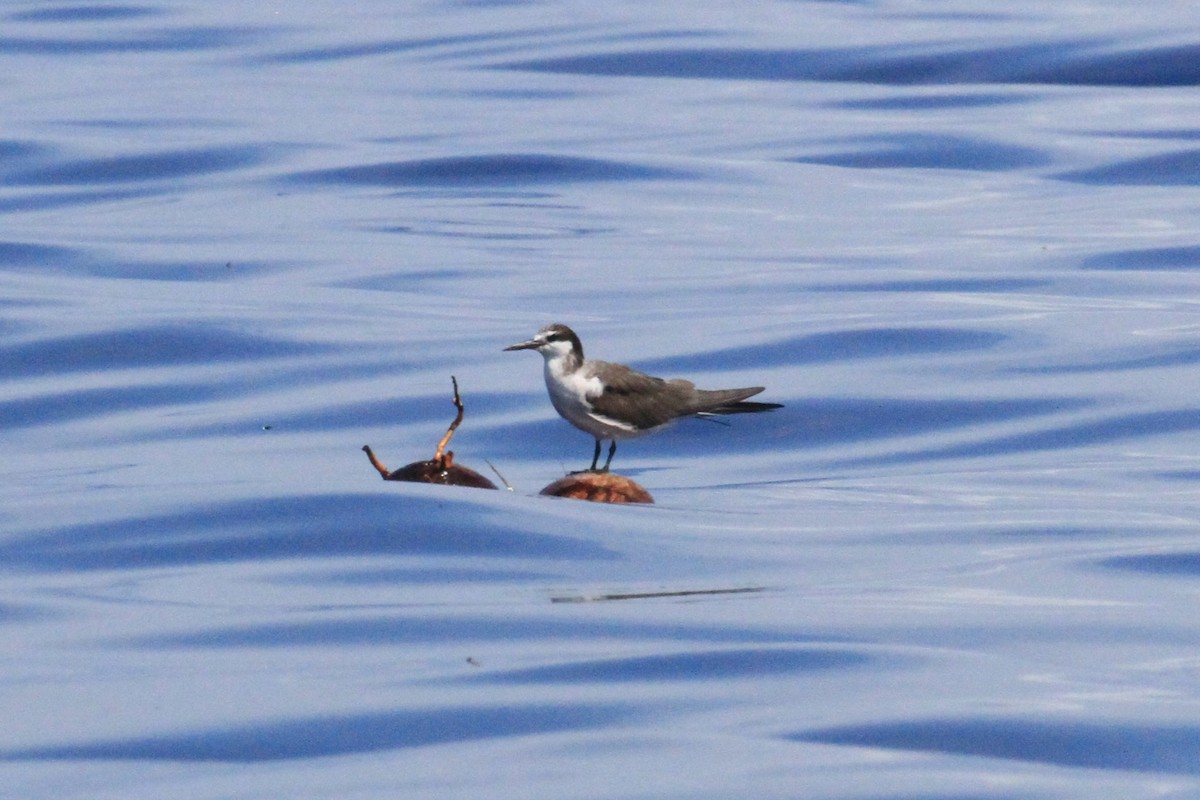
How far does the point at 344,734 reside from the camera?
600 cm

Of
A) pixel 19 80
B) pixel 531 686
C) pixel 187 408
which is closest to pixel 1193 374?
pixel 187 408

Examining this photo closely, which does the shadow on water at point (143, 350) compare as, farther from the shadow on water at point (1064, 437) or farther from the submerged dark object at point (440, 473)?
the submerged dark object at point (440, 473)

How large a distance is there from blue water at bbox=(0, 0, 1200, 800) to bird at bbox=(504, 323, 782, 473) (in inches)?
15.1

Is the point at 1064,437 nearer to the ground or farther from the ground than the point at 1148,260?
nearer to the ground

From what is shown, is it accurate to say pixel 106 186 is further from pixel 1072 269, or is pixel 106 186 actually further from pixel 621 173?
pixel 1072 269

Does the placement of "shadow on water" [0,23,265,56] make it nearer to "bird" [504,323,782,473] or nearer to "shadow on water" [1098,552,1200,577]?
"bird" [504,323,782,473]

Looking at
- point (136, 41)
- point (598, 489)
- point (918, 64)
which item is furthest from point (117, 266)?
point (136, 41)

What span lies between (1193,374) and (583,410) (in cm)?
427

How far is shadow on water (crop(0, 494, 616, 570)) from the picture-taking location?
8492mm

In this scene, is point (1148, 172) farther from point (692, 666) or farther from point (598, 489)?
point (692, 666)

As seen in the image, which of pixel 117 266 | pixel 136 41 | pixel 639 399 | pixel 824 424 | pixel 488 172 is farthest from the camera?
pixel 136 41

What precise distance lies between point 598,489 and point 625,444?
Result: 3.54 meters

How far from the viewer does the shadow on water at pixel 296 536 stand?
27.9 ft

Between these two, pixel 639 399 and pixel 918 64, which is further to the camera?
pixel 918 64
